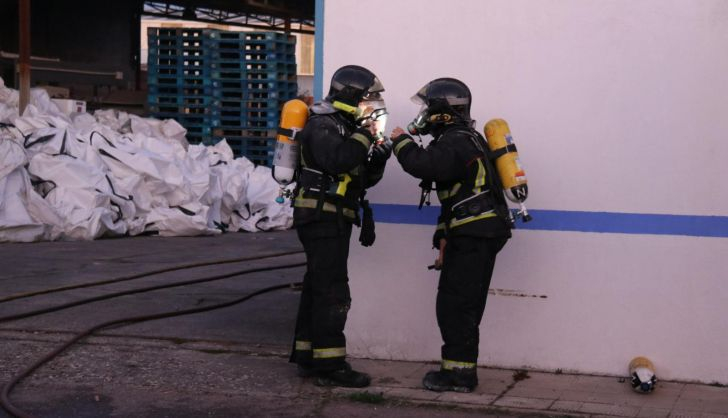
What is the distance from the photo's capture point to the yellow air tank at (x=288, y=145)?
5.94 metres

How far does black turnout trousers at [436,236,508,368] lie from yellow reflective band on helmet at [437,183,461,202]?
9.3 inches

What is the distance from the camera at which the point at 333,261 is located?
595cm

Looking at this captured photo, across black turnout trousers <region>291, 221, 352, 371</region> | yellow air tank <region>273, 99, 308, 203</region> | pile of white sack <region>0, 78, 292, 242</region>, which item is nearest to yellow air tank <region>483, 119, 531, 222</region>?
black turnout trousers <region>291, 221, 352, 371</region>

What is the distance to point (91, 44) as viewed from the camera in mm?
25141

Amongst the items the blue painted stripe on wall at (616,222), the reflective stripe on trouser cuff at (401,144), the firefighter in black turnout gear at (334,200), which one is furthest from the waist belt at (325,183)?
the blue painted stripe on wall at (616,222)

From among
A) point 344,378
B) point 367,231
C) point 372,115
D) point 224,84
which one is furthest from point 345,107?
point 224,84

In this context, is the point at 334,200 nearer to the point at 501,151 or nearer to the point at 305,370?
the point at 501,151

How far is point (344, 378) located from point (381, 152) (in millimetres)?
1289

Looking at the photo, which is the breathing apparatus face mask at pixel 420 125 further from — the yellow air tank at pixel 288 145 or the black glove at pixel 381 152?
the yellow air tank at pixel 288 145

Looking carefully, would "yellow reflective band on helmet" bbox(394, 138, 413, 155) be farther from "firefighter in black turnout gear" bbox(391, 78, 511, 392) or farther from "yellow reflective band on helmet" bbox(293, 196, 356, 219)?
"yellow reflective band on helmet" bbox(293, 196, 356, 219)

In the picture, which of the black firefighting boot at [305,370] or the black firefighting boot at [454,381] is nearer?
the black firefighting boot at [454,381]

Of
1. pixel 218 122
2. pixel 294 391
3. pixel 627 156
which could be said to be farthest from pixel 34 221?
pixel 627 156

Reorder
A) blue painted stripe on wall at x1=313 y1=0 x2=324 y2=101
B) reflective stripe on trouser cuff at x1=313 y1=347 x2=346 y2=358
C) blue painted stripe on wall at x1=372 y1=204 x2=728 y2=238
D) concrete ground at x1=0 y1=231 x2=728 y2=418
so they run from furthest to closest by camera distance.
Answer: blue painted stripe on wall at x1=313 y1=0 x2=324 y2=101 → blue painted stripe on wall at x1=372 y1=204 x2=728 y2=238 → reflective stripe on trouser cuff at x1=313 y1=347 x2=346 y2=358 → concrete ground at x1=0 y1=231 x2=728 y2=418

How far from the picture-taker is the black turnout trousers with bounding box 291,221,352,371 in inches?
234
